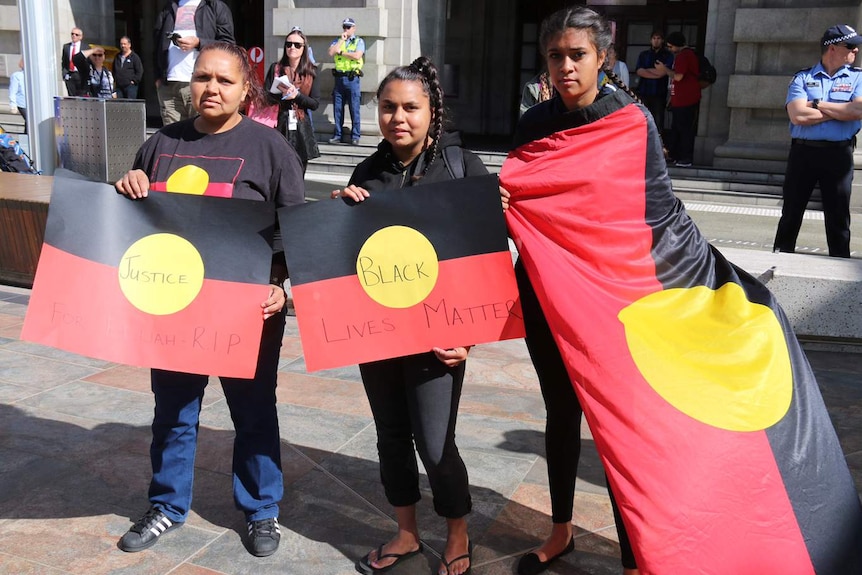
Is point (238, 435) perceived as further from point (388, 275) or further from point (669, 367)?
point (669, 367)

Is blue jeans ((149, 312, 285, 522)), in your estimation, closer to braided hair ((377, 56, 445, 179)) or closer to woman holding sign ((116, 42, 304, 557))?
woman holding sign ((116, 42, 304, 557))

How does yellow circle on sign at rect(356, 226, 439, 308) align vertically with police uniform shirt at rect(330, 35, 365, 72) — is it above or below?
below

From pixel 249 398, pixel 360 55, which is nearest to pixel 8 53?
pixel 360 55

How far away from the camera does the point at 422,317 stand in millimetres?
2998

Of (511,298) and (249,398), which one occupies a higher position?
(511,298)

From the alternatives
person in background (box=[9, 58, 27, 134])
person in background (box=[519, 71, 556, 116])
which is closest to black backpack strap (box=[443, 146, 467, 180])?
person in background (box=[519, 71, 556, 116])

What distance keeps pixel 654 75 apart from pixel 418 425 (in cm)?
1172

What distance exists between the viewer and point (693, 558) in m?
2.56

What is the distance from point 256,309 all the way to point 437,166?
77 centimetres

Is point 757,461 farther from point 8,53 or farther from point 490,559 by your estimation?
point 8,53

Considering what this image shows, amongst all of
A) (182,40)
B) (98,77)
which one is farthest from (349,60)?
(182,40)

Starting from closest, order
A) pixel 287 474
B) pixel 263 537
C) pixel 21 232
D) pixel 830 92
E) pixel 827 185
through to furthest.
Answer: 1. pixel 263 537
2. pixel 287 474
3. pixel 830 92
4. pixel 827 185
5. pixel 21 232

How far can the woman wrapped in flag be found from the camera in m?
2.61

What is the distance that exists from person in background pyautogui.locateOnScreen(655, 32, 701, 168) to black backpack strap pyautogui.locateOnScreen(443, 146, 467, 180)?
420 inches
